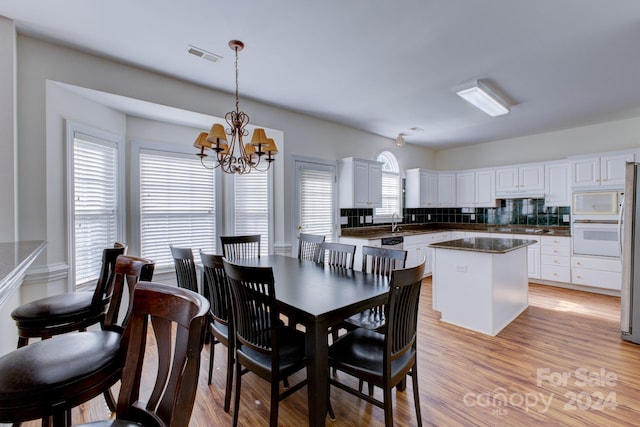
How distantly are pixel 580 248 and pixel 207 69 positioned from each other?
19.7ft

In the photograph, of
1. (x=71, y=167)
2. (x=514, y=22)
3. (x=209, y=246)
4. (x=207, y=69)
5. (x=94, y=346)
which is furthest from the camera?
(x=209, y=246)

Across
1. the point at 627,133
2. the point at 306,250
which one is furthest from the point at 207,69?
the point at 627,133

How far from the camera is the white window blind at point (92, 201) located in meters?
2.80

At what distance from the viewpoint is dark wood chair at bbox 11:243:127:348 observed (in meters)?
1.60

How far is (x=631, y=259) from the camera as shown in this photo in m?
2.89

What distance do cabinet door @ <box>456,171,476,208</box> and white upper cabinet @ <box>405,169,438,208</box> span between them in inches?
24.7

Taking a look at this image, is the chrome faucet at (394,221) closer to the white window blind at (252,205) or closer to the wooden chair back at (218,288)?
the white window blind at (252,205)

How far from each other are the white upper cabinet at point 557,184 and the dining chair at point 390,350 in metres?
5.04

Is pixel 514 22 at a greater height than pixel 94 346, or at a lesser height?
greater

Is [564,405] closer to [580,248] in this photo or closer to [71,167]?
[580,248]

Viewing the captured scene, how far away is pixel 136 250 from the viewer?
3.39m

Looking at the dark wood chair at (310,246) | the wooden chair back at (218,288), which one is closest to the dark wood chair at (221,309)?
the wooden chair back at (218,288)

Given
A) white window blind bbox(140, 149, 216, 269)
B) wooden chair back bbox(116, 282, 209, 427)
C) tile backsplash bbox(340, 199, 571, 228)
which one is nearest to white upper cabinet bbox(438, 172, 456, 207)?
tile backsplash bbox(340, 199, 571, 228)

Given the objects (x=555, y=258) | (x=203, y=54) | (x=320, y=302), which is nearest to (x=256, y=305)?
(x=320, y=302)
